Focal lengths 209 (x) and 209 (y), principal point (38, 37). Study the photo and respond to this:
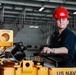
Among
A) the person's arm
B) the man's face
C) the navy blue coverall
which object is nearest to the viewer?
the person's arm

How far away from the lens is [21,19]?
1370cm

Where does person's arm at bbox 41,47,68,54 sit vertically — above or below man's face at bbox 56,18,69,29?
below

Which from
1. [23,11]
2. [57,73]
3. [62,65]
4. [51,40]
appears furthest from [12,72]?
[23,11]

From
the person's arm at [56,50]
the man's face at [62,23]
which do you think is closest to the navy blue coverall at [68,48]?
the person's arm at [56,50]

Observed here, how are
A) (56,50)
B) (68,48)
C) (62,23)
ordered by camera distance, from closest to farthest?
(56,50) < (68,48) < (62,23)

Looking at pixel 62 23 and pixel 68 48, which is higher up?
pixel 62 23

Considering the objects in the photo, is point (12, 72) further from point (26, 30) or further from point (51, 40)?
point (26, 30)

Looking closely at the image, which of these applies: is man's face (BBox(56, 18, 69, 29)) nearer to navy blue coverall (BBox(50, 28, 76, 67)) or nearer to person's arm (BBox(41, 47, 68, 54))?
navy blue coverall (BBox(50, 28, 76, 67))

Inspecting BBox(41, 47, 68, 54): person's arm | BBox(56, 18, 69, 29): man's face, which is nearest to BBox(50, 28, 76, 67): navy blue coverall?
BBox(41, 47, 68, 54): person's arm

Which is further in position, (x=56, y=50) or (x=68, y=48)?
(x=68, y=48)

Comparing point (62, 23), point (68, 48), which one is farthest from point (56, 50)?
point (62, 23)

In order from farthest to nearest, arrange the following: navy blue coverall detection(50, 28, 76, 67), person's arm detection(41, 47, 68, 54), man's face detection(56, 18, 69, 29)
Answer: man's face detection(56, 18, 69, 29) < navy blue coverall detection(50, 28, 76, 67) < person's arm detection(41, 47, 68, 54)

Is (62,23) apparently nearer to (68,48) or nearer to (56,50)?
(68,48)

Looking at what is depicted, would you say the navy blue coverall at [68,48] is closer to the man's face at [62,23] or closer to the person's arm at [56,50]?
the person's arm at [56,50]
